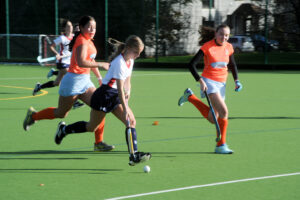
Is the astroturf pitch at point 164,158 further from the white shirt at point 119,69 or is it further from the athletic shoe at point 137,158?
the white shirt at point 119,69

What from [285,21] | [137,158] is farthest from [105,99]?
[285,21]

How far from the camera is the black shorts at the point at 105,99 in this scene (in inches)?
271

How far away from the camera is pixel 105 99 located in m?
6.91

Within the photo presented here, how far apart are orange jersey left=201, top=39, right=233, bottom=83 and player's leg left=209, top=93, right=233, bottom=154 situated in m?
0.28

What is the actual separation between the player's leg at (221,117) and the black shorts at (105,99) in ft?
4.81

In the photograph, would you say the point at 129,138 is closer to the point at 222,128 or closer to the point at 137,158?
the point at 137,158

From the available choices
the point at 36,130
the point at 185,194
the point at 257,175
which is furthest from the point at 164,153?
the point at 36,130

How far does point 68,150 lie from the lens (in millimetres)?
7750

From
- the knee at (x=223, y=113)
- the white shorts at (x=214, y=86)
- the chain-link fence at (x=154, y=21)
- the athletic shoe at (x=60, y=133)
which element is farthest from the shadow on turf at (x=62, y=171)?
the chain-link fence at (x=154, y=21)

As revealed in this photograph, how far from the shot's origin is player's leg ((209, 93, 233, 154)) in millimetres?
7535

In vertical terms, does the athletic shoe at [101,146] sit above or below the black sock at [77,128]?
below

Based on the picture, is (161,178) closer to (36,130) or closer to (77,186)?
(77,186)

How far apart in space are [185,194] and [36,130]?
4406 millimetres

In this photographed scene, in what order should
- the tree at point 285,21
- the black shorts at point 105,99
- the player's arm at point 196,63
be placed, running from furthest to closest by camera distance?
the tree at point 285,21 → the player's arm at point 196,63 → the black shorts at point 105,99
